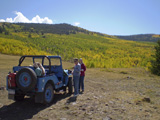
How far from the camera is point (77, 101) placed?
19.6 ft

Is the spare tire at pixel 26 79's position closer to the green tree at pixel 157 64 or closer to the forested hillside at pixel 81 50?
the green tree at pixel 157 64

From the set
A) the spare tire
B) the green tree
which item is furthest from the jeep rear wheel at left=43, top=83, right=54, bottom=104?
the green tree

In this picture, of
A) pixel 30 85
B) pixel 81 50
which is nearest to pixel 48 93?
pixel 30 85

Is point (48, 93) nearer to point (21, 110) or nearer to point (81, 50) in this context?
point (21, 110)

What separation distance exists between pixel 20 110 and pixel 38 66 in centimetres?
160

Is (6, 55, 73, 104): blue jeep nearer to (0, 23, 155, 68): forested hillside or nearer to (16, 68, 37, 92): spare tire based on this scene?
(16, 68, 37, 92): spare tire

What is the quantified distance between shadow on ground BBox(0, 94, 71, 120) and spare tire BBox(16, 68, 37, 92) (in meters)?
0.74

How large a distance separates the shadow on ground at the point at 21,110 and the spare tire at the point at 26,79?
2.43 feet

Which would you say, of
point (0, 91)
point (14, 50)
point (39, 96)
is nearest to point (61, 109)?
point (39, 96)

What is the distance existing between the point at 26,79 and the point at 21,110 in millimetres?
1124

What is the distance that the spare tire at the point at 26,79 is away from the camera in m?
4.95

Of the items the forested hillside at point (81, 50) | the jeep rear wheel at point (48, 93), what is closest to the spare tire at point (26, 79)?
the jeep rear wheel at point (48, 93)

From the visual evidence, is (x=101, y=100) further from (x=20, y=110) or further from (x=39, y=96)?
(x=20, y=110)

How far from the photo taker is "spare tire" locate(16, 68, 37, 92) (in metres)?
4.95
